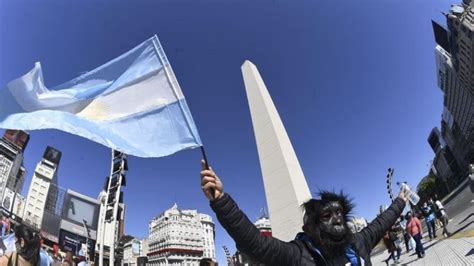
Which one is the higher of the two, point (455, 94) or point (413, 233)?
point (455, 94)

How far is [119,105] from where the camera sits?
4.27 metres

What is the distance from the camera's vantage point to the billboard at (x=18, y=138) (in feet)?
224

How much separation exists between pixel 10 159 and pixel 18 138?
4.98 meters

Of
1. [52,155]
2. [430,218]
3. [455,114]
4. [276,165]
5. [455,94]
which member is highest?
[52,155]

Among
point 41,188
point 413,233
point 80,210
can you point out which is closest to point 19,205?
point 41,188

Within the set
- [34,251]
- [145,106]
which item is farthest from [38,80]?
[34,251]

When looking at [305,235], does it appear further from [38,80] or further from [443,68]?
[443,68]

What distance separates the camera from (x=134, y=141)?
12.9 feet

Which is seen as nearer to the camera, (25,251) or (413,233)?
(25,251)

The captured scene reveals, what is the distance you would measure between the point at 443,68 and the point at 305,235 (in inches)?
4861

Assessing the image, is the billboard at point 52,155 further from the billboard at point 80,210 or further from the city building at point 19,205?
the billboard at point 80,210

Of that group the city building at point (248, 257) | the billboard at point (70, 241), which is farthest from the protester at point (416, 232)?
the billboard at point (70, 241)

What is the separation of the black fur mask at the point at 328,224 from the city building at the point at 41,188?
3089 inches

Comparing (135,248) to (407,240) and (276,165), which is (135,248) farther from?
(407,240)
